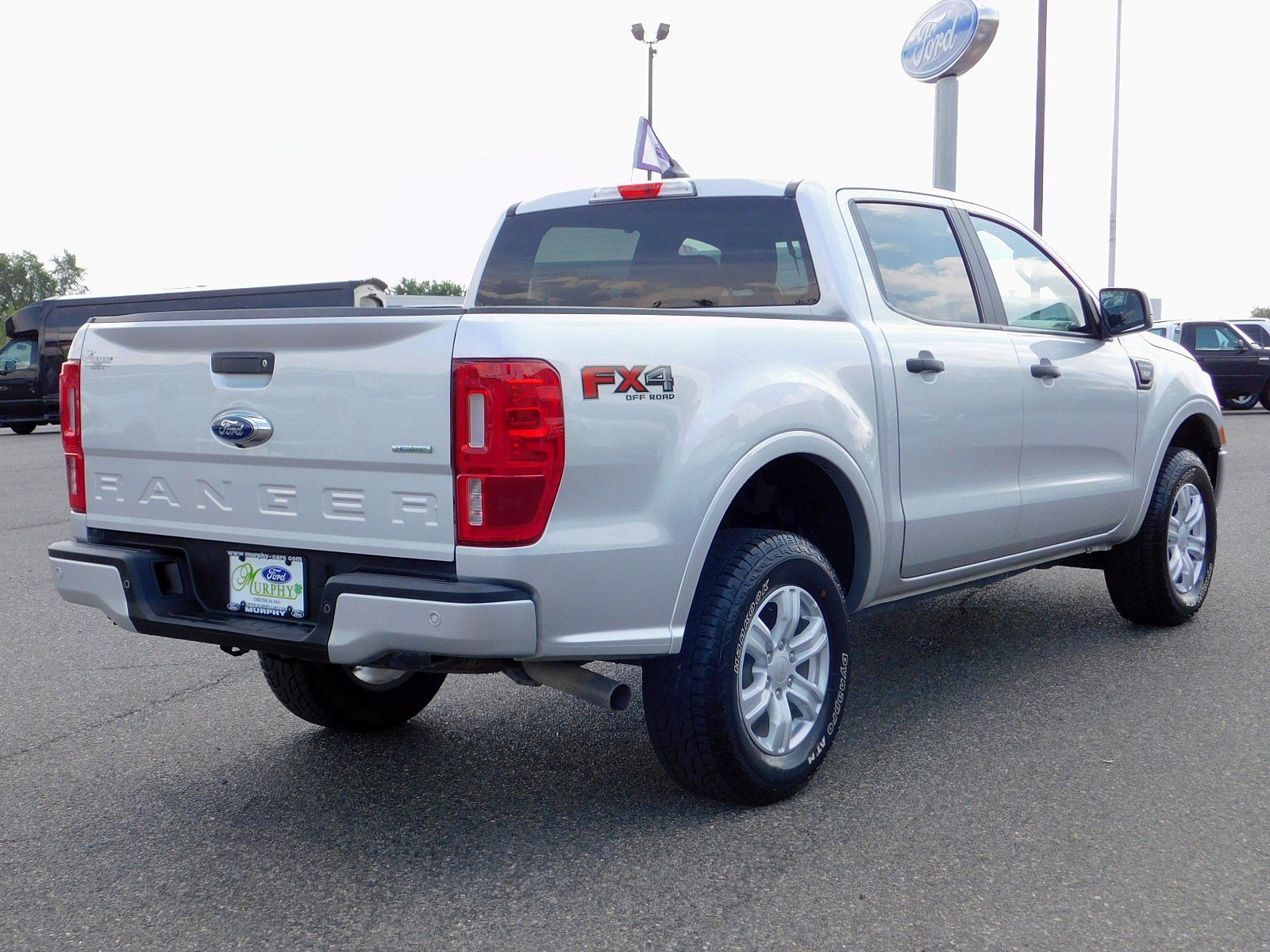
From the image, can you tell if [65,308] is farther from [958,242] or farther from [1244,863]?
[1244,863]

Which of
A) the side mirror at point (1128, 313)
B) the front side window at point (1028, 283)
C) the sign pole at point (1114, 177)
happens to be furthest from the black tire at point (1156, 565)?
the sign pole at point (1114, 177)

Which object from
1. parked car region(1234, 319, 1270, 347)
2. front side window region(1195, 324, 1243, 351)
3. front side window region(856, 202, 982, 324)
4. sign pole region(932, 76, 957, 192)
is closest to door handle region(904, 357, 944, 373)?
front side window region(856, 202, 982, 324)

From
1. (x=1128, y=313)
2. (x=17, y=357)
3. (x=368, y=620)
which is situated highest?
(x=1128, y=313)

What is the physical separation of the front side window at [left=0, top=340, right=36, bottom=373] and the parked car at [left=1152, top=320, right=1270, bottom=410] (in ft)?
76.3

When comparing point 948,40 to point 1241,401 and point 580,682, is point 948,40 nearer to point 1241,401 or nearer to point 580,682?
point 1241,401

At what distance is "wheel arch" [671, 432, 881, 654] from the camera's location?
3.43 m

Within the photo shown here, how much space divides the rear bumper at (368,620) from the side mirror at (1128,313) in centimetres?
353

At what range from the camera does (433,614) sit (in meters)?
3.04

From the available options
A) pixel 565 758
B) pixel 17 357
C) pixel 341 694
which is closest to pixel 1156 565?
pixel 565 758

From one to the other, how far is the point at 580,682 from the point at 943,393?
1810 millimetres

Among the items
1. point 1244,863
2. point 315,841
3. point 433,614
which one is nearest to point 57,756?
point 315,841

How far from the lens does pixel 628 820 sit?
12.0 feet

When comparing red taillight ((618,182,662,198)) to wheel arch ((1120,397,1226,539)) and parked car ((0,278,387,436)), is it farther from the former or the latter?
parked car ((0,278,387,436))

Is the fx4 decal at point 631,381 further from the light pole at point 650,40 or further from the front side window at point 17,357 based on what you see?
the front side window at point 17,357
